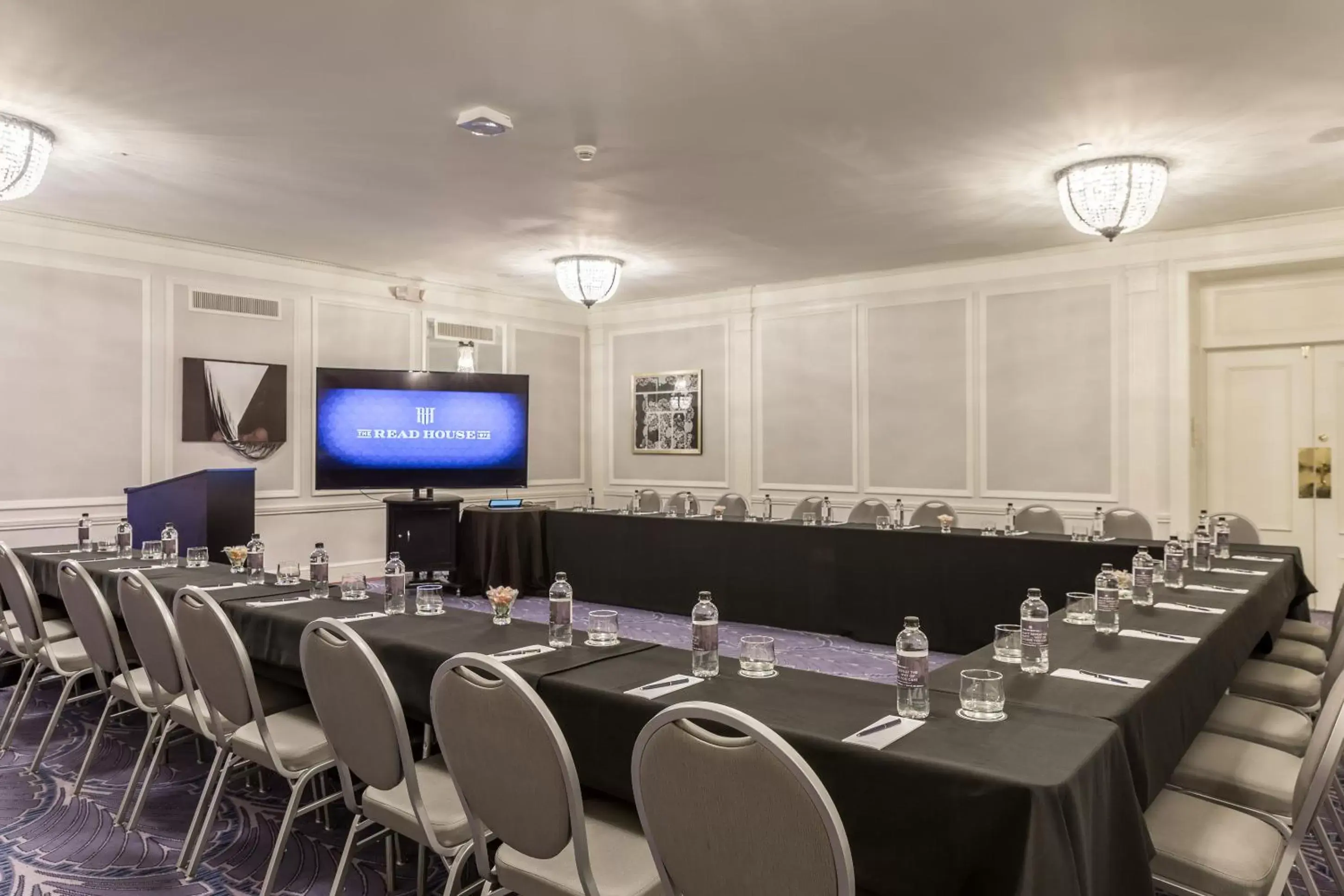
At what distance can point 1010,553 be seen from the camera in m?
5.06

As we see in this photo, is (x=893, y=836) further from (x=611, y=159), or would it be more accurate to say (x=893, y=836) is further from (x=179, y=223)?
(x=179, y=223)

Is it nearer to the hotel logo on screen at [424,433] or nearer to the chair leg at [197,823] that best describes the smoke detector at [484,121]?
the chair leg at [197,823]

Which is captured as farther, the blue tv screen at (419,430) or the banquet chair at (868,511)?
the blue tv screen at (419,430)

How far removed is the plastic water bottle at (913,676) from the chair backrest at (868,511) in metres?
4.59

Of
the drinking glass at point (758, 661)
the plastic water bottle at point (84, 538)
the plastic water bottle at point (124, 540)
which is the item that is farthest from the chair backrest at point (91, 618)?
the drinking glass at point (758, 661)

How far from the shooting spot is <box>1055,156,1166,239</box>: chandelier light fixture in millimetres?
4965

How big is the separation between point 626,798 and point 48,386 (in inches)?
246

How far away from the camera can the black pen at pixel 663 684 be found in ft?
7.06

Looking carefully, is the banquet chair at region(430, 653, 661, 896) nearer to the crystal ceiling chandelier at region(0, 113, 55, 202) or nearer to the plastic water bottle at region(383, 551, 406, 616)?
the plastic water bottle at region(383, 551, 406, 616)

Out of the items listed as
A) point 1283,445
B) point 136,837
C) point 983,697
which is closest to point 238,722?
point 136,837

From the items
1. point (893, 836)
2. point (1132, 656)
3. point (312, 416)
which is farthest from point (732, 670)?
point (312, 416)

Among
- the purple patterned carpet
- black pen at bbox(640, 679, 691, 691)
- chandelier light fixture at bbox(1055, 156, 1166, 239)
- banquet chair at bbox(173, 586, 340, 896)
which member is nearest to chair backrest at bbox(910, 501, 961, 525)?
chandelier light fixture at bbox(1055, 156, 1166, 239)

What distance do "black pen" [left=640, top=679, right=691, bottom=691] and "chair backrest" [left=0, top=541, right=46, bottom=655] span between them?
301cm

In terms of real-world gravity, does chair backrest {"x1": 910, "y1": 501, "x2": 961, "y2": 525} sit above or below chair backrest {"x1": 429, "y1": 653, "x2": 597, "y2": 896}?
above
